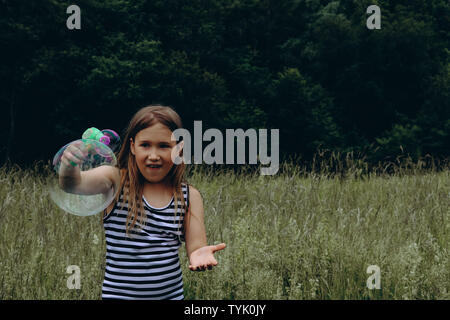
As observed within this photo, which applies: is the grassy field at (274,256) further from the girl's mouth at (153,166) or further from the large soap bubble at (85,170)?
the girl's mouth at (153,166)

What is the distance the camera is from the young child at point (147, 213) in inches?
81.8

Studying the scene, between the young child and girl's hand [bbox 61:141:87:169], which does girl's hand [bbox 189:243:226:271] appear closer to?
the young child

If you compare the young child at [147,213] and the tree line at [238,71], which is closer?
the young child at [147,213]

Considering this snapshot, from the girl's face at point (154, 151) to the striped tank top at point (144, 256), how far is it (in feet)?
0.42

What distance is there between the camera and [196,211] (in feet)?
7.31

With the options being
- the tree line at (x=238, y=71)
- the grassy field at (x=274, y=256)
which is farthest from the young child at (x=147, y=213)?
the tree line at (x=238, y=71)

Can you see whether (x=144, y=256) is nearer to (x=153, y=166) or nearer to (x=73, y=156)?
(x=153, y=166)

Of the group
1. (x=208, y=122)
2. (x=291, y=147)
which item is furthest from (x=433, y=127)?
(x=208, y=122)

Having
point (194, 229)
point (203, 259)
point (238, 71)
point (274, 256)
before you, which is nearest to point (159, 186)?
point (194, 229)

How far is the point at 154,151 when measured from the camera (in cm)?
214

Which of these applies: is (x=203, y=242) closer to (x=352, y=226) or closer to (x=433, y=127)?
(x=352, y=226)

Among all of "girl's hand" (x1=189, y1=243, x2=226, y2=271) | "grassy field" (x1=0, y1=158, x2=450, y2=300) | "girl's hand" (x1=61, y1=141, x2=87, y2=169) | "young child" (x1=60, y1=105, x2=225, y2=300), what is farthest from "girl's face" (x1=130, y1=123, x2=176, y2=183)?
"grassy field" (x1=0, y1=158, x2=450, y2=300)

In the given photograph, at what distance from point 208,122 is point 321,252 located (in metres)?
17.3
